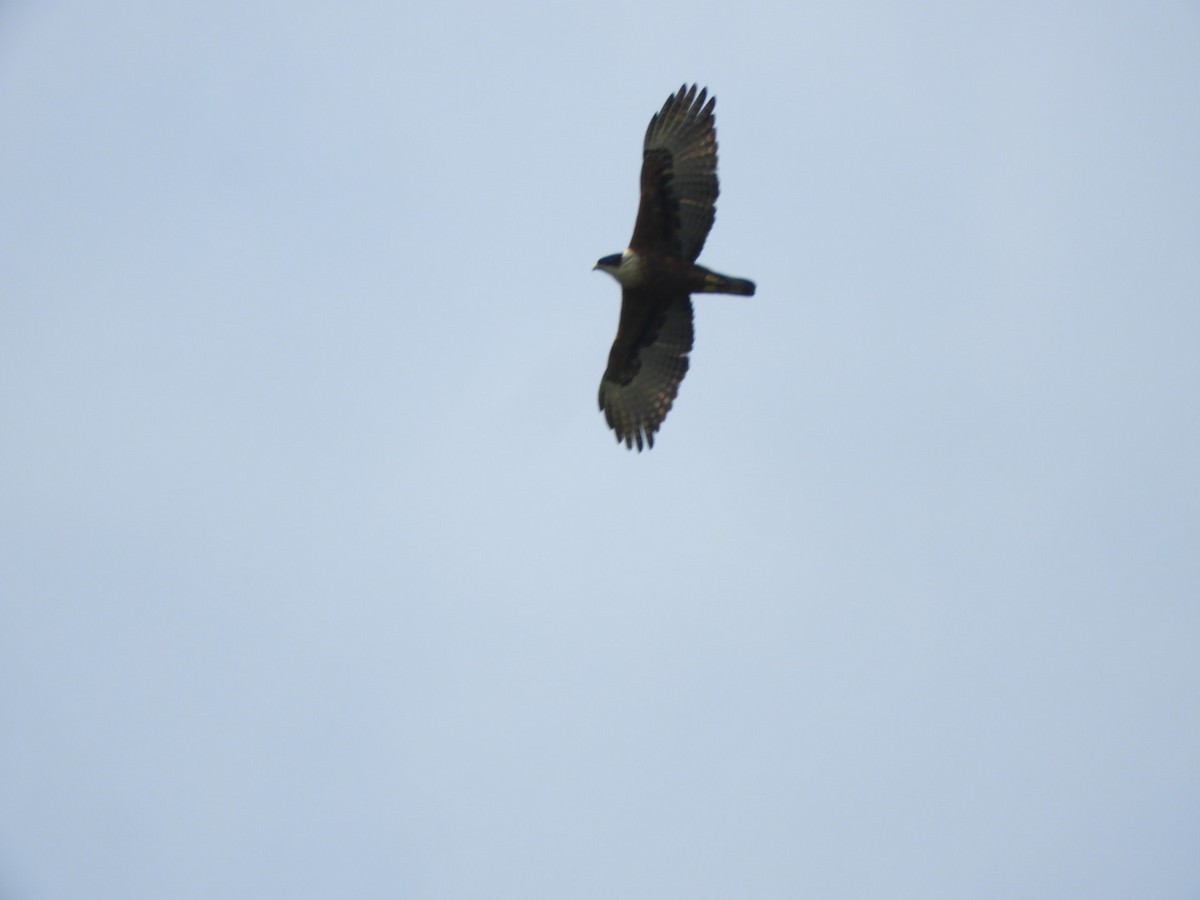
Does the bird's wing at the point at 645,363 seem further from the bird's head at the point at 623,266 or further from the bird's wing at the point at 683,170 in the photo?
the bird's wing at the point at 683,170

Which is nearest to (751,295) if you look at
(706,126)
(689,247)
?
(689,247)

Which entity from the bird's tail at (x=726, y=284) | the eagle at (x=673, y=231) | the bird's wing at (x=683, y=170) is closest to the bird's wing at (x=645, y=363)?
the eagle at (x=673, y=231)

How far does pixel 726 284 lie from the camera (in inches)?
778

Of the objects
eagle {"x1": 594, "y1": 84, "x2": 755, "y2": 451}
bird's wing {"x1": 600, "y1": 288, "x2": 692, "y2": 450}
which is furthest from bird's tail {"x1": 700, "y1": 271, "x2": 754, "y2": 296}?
bird's wing {"x1": 600, "y1": 288, "x2": 692, "y2": 450}

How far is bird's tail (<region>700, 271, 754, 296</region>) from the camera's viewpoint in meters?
19.7

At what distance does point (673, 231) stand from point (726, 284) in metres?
1.07

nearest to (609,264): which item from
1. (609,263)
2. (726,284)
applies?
(609,263)

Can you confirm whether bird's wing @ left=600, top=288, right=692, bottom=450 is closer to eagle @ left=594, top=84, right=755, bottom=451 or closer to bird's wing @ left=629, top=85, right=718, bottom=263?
eagle @ left=594, top=84, right=755, bottom=451

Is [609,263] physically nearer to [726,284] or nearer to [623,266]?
[623,266]

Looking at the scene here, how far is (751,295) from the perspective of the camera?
19922 mm

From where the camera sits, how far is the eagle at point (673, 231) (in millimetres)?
19656

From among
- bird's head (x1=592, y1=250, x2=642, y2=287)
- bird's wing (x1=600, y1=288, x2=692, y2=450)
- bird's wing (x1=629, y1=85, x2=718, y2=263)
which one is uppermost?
bird's wing (x1=629, y1=85, x2=718, y2=263)

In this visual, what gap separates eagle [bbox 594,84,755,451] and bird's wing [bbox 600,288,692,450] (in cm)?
1

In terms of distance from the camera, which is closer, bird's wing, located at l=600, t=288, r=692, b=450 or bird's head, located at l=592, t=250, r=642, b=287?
bird's head, located at l=592, t=250, r=642, b=287
